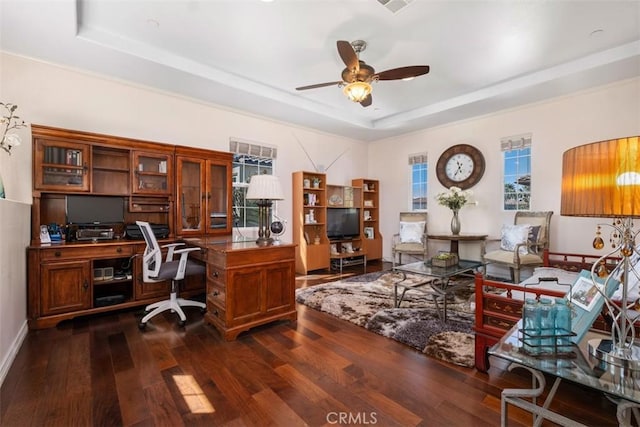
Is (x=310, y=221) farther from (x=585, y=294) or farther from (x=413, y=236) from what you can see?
(x=585, y=294)

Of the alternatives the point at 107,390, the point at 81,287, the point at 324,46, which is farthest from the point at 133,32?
the point at 107,390

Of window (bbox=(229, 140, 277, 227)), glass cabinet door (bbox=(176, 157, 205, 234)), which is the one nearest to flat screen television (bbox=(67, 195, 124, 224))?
glass cabinet door (bbox=(176, 157, 205, 234))

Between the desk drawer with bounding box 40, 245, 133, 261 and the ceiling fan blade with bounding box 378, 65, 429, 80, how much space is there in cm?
333

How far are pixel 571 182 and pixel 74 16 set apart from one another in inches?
149

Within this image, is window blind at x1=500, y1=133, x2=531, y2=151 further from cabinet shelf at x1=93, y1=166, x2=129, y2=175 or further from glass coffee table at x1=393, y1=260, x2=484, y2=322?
cabinet shelf at x1=93, y1=166, x2=129, y2=175

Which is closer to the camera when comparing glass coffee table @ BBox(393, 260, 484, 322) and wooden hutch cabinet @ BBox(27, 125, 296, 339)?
→ wooden hutch cabinet @ BBox(27, 125, 296, 339)

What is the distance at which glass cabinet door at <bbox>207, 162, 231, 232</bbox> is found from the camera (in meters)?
4.03

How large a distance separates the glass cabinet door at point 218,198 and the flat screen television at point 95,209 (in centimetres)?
105

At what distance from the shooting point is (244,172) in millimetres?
4941

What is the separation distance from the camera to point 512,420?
1569 millimetres

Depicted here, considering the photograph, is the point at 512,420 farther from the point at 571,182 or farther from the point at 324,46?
the point at 324,46

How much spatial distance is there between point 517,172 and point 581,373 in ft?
14.6

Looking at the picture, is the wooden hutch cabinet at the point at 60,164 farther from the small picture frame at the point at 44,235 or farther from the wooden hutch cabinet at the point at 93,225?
the small picture frame at the point at 44,235

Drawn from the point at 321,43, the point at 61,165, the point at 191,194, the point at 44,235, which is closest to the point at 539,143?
the point at 321,43
